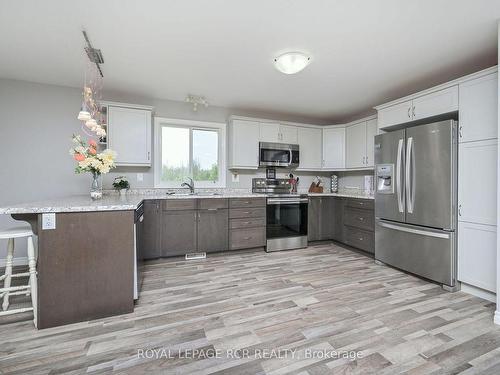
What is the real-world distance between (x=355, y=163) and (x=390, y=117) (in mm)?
1112

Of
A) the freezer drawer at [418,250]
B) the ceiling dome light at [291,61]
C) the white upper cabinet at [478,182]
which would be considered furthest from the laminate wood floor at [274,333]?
the ceiling dome light at [291,61]

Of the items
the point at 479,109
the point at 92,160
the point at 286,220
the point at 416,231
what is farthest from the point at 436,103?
the point at 92,160

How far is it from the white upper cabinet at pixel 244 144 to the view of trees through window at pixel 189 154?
0.33m

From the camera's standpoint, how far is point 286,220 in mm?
3939

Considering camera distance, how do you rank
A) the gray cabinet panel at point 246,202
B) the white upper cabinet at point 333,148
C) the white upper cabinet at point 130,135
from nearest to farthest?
the white upper cabinet at point 130,135 → the gray cabinet panel at point 246,202 → the white upper cabinet at point 333,148

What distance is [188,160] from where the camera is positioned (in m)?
4.05

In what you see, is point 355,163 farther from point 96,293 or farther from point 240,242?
point 96,293

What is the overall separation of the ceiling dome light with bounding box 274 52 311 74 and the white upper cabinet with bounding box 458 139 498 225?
180 centimetres

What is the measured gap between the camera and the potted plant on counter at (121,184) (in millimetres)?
3401

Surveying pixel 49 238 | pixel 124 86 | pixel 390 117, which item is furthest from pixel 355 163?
pixel 49 238

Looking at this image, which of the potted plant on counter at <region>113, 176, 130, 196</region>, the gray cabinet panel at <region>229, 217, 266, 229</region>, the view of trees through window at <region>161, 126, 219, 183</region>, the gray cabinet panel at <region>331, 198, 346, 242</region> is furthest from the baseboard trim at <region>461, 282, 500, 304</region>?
the potted plant on counter at <region>113, 176, 130, 196</region>

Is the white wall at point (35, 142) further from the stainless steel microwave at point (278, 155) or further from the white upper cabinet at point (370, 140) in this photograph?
the white upper cabinet at point (370, 140)

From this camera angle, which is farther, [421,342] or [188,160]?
[188,160]

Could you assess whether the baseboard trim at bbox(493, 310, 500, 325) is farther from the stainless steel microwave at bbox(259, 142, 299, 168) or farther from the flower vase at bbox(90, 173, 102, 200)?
the flower vase at bbox(90, 173, 102, 200)
